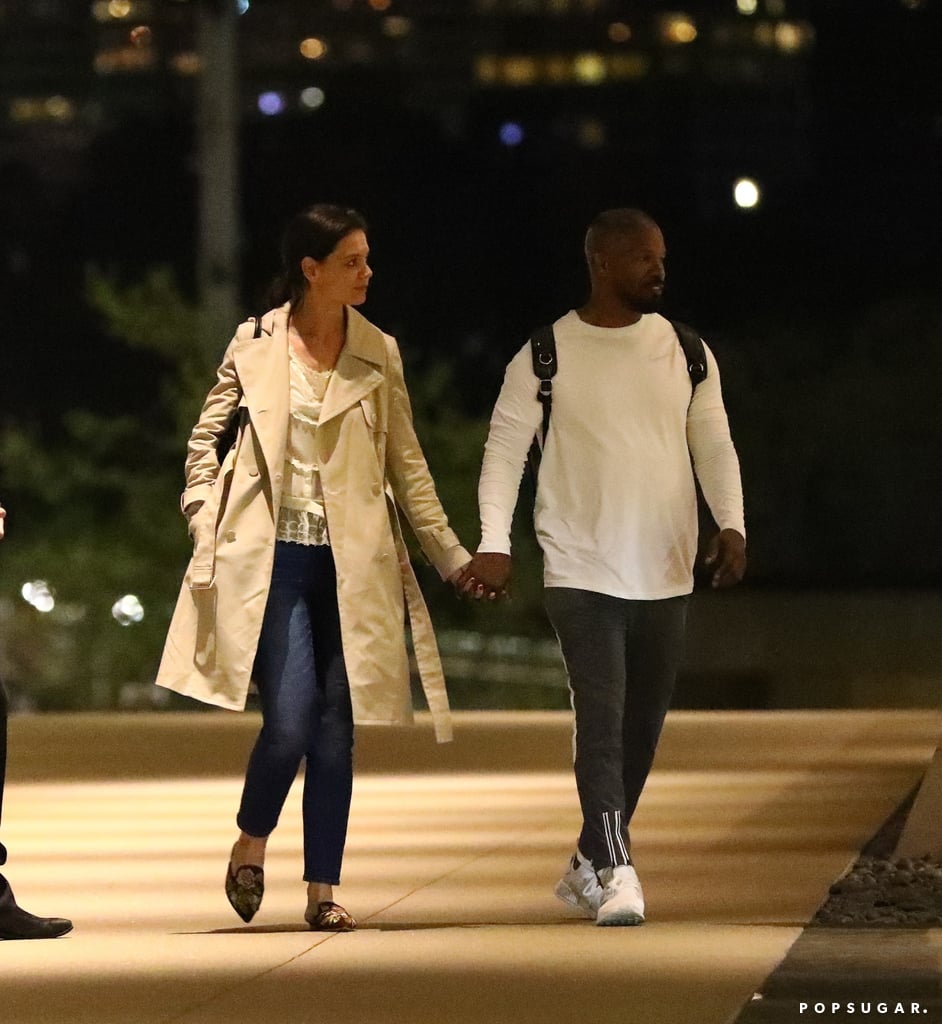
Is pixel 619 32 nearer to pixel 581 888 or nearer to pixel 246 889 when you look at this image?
pixel 581 888

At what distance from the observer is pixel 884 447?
50.7m

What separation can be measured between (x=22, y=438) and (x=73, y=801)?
21.6 meters

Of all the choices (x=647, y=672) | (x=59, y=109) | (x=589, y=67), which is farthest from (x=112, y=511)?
(x=589, y=67)

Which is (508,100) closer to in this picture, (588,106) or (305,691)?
(588,106)

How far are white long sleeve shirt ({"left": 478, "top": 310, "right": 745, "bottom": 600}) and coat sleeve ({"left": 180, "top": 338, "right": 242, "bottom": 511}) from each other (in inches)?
30.0

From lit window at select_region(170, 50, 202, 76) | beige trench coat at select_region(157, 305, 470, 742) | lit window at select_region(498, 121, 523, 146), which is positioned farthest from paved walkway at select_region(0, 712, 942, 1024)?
lit window at select_region(170, 50, 202, 76)

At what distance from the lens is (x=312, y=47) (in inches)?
3580

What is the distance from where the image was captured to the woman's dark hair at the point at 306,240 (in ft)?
26.8

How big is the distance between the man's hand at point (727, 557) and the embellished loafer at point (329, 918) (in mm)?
1413

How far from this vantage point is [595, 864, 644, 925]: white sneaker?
7.88 metres

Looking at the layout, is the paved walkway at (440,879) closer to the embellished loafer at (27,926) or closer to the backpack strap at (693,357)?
the embellished loafer at (27,926)

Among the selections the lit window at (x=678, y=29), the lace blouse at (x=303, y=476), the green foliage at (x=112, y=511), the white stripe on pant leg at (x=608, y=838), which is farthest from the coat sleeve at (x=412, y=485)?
Result: the lit window at (x=678, y=29)

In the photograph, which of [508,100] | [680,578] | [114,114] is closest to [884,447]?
[114,114]

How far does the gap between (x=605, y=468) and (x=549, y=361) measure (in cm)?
35
